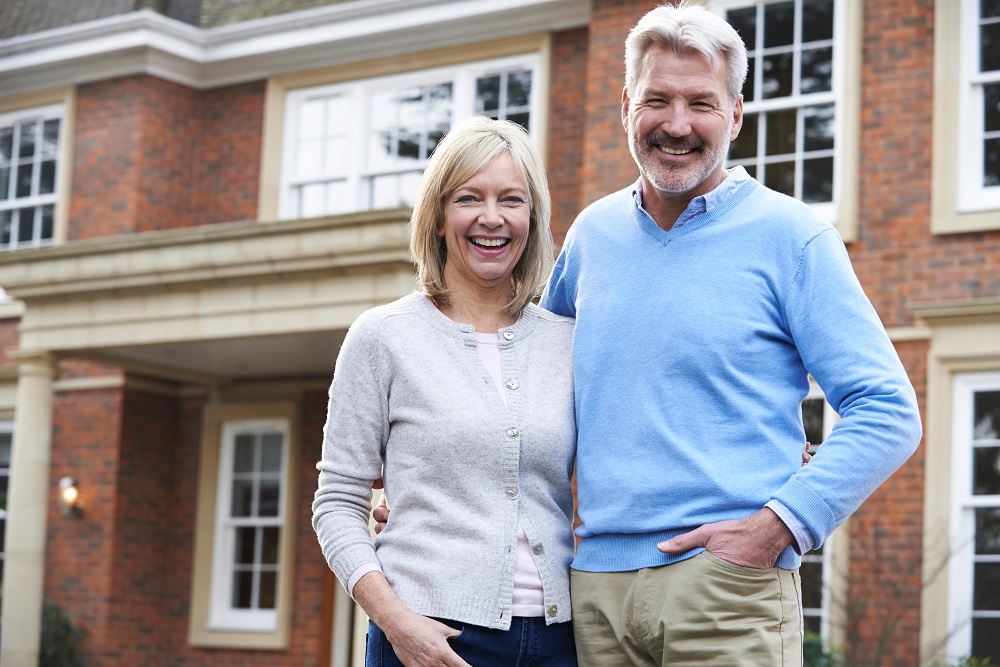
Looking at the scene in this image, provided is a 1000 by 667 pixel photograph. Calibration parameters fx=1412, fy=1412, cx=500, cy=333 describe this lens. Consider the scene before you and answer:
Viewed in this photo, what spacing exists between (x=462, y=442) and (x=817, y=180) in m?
8.93

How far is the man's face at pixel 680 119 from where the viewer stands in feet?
8.99

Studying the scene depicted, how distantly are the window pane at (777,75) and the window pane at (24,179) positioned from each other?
8.13 m

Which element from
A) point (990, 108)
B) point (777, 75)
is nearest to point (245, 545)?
point (777, 75)

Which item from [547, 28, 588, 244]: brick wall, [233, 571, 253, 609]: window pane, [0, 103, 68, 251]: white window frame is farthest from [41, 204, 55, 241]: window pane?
[547, 28, 588, 244]: brick wall

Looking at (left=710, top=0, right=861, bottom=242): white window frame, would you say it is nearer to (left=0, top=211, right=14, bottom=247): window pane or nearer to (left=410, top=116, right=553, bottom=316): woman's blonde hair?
(left=410, top=116, right=553, bottom=316): woman's blonde hair

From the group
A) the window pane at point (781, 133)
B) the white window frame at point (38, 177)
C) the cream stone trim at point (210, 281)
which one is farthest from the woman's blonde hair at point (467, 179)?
the white window frame at point (38, 177)

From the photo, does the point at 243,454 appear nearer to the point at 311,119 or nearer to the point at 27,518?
the point at 27,518

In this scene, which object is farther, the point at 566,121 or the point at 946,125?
the point at 566,121

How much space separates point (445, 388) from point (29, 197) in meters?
13.4

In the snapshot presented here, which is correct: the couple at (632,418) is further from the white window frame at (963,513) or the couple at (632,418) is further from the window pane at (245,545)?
the window pane at (245,545)

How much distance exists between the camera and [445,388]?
2775mm

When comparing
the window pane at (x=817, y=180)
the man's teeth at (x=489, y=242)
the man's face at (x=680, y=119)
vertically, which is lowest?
the man's teeth at (x=489, y=242)

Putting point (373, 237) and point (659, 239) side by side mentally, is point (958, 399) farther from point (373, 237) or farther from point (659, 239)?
point (659, 239)

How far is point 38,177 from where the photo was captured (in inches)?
597
